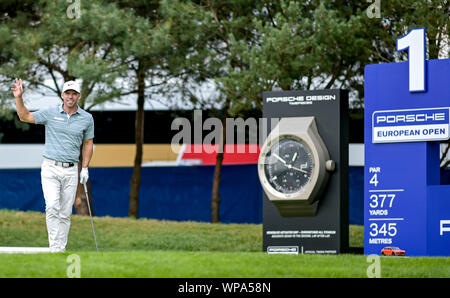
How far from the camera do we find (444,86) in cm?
1273

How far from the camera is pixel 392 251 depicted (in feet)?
42.3

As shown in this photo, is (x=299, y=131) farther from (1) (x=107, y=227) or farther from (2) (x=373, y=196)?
(1) (x=107, y=227)

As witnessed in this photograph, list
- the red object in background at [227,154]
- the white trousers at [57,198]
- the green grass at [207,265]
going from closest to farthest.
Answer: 1. the green grass at [207,265]
2. the white trousers at [57,198]
3. the red object in background at [227,154]

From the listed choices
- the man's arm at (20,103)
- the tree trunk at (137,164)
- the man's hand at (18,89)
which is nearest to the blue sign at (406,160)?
the man's arm at (20,103)

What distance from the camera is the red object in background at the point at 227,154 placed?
27609mm

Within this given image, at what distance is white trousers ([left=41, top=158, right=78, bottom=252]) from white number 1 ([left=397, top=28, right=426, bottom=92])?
4.98 meters

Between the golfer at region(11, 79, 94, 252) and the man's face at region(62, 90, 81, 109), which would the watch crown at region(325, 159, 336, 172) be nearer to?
the golfer at region(11, 79, 94, 252)

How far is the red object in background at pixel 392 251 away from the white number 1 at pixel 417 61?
2.30 m

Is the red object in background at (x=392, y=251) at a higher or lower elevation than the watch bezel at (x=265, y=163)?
lower

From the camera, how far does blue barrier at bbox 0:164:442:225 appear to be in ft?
92.7

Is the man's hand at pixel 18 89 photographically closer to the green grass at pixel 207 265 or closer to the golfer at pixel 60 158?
the golfer at pixel 60 158

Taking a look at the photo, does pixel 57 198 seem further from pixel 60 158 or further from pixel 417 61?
pixel 417 61

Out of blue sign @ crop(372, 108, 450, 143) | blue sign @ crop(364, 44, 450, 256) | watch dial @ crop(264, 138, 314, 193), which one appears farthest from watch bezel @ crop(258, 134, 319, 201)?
blue sign @ crop(372, 108, 450, 143)

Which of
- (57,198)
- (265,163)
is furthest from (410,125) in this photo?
(57,198)
